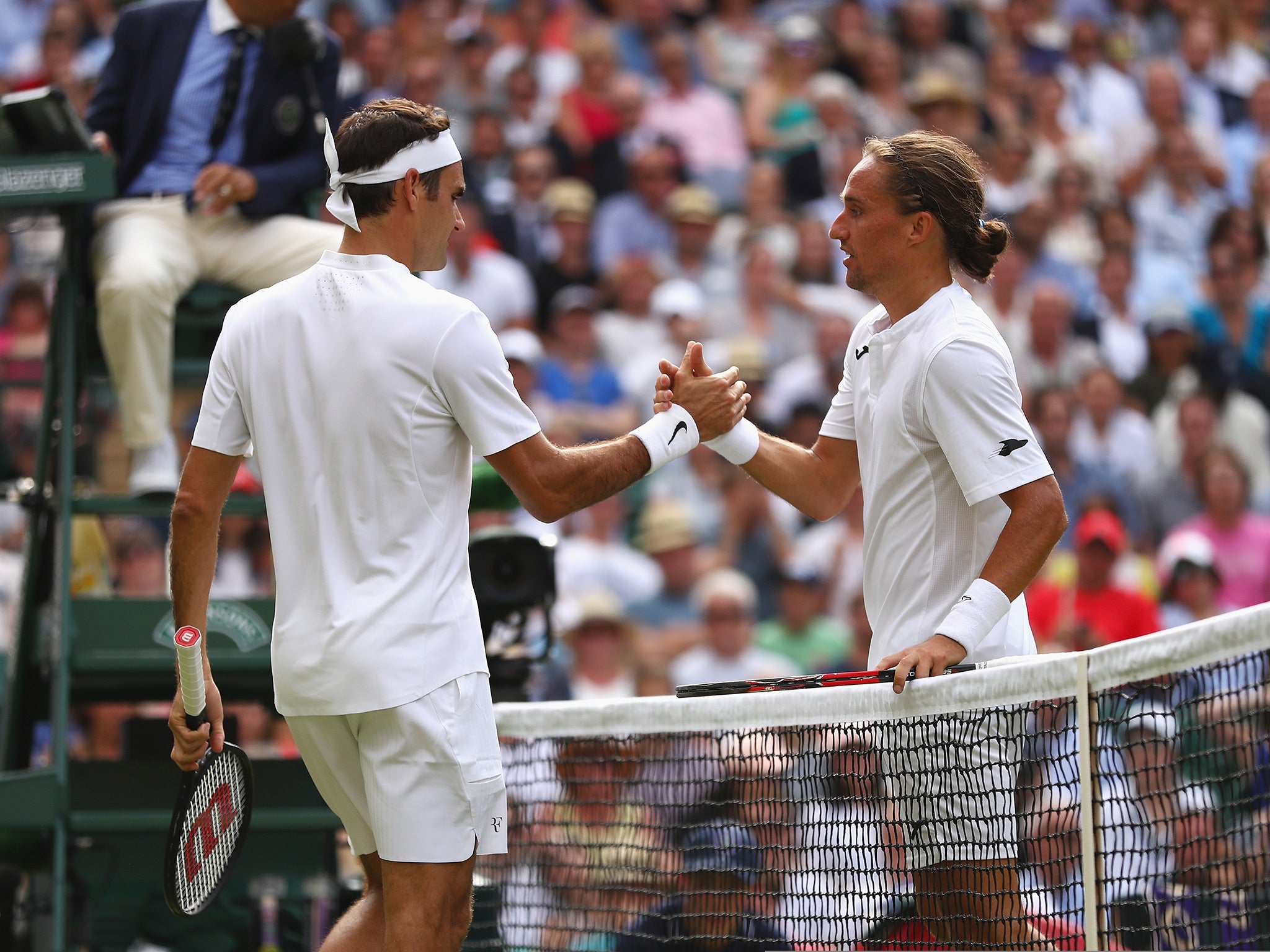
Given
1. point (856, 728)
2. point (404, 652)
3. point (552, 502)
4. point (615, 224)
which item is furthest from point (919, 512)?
point (615, 224)

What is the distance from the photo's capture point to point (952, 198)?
3982 millimetres

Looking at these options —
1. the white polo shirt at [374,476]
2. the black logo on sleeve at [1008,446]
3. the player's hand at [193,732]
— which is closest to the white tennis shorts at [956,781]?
the black logo on sleeve at [1008,446]

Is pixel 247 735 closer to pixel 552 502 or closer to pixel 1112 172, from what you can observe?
pixel 552 502

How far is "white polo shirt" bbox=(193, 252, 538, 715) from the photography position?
3.42m

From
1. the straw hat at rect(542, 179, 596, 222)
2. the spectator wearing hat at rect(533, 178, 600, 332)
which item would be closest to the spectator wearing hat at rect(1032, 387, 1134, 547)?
the spectator wearing hat at rect(533, 178, 600, 332)

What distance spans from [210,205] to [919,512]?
118 inches

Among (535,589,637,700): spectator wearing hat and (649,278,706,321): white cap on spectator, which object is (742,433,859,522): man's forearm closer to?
(535,589,637,700): spectator wearing hat

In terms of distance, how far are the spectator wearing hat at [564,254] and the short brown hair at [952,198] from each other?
6187mm

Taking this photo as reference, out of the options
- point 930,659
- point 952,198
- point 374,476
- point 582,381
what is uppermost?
point 952,198

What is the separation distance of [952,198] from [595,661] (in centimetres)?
435

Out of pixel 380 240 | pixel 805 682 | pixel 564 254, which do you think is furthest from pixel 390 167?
pixel 564 254

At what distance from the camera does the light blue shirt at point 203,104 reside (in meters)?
5.95

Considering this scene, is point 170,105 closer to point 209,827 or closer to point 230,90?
point 230,90

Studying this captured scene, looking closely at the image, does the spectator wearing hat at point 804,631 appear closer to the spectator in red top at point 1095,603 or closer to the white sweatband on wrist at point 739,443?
the spectator in red top at point 1095,603
